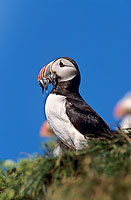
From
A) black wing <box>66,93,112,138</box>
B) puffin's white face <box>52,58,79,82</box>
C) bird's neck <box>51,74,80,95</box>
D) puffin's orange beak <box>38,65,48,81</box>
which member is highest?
puffin's orange beak <box>38,65,48,81</box>

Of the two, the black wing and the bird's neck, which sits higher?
the bird's neck

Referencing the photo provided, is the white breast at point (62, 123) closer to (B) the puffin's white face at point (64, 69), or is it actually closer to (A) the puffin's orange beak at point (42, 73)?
(B) the puffin's white face at point (64, 69)

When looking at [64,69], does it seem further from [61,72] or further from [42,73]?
[42,73]

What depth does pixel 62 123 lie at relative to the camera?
4.80 m

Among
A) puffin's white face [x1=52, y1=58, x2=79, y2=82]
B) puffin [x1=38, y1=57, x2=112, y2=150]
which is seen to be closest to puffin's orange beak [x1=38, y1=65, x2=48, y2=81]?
puffin [x1=38, y1=57, x2=112, y2=150]

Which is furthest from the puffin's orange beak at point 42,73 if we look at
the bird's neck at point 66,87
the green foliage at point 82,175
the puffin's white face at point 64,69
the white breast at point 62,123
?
the green foliage at point 82,175

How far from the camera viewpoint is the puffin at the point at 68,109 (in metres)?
4.75

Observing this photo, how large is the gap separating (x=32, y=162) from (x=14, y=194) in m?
0.51

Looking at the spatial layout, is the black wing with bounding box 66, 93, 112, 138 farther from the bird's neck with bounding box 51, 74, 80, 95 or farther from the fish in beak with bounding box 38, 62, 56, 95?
the fish in beak with bounding box 38, 62, 56, 95

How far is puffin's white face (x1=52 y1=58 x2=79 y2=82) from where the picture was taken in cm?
527

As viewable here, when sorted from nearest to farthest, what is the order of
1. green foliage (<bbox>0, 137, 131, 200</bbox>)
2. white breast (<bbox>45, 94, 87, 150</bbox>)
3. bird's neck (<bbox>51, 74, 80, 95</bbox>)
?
green foliage (<bbox>0, 137, 131, 200</bbox>)
white breast (<bbox>45, 94, 87, 150</bbox>)
bird's neck (<bbox>51, 74, 80, 95</bbox>)

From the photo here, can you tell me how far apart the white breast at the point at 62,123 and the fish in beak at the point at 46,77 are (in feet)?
1.42

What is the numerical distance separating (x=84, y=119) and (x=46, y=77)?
103 centimetres

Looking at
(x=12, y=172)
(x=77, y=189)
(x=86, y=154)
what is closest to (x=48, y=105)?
(x=12, y=172)
